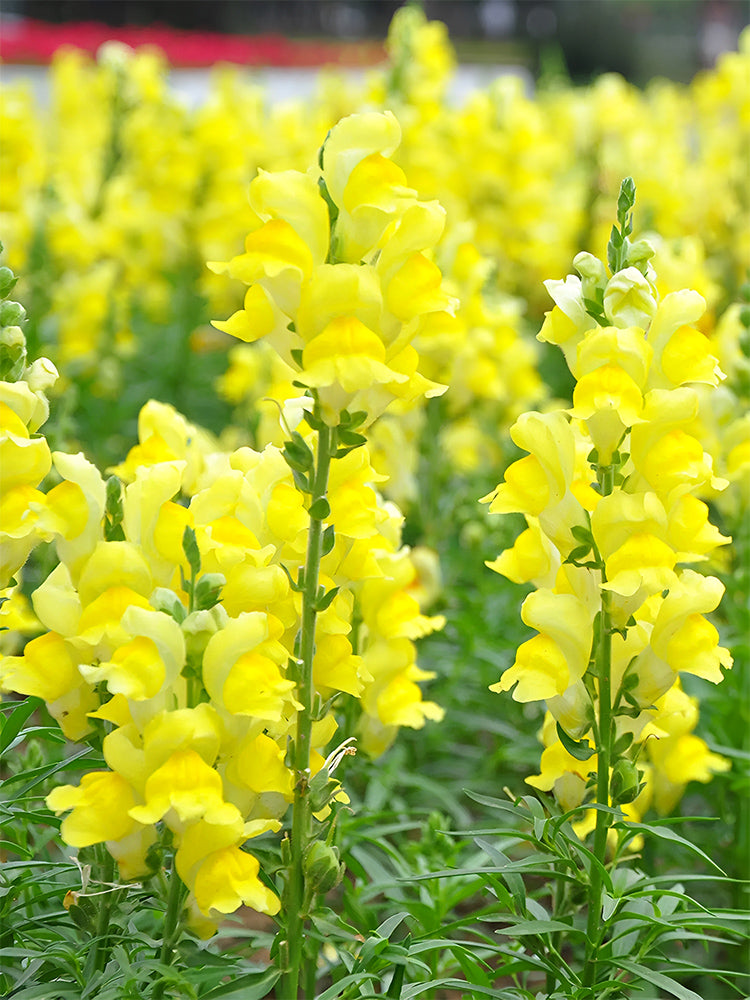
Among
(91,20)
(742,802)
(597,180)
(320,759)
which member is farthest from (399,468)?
(91,20)

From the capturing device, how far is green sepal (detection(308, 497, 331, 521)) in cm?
160

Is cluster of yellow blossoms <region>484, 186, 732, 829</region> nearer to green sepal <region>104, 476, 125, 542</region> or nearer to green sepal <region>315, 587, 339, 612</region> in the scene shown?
green sepal <region>315, 587, 339, 612</region>

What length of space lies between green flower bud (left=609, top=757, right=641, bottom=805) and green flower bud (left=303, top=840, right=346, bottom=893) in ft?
1.28

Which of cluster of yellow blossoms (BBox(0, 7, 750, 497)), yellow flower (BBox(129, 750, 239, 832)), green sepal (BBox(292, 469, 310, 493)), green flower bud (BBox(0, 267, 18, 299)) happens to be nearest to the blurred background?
cluster of yellow blossoms (BBox(0, 7, 750, 497))

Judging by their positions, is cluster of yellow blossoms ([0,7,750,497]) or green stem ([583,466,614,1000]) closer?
green stem ([583,466,614,1000])

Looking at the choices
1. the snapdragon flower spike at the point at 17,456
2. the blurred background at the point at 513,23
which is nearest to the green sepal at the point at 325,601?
the snapdragon flower spike at the point at 17,456

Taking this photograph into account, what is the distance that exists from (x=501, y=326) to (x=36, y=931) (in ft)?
8.05

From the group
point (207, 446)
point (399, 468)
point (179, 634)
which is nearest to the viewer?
point (179, 634)

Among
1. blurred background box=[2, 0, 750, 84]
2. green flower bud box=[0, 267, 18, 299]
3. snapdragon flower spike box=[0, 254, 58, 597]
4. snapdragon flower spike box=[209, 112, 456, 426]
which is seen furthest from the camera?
blurred background box=[2, 0, 750, 84]

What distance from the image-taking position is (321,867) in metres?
1.62

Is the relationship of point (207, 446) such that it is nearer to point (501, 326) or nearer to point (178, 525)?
point (178, 525)

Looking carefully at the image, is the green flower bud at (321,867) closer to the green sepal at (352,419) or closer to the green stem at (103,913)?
the green stem at (103,913)

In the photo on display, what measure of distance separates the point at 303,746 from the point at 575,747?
0.38 metres

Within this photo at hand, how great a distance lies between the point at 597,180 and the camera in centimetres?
532
